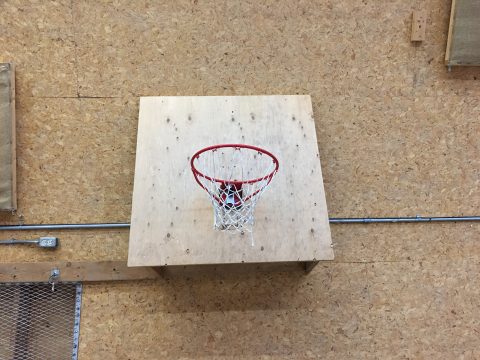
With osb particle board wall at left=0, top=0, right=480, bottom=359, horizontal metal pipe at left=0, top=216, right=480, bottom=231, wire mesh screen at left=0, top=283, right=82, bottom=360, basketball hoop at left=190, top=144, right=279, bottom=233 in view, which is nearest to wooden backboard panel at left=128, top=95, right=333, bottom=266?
basketball hoop at left=190, top=144, right=279, bottom=233

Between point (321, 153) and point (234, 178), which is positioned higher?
point (321, 153)

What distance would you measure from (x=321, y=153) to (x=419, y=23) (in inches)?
39.6

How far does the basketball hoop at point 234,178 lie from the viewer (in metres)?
1.74

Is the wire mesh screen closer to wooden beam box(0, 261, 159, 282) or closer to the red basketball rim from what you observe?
wooden beam box(0, 261, 159, 282)

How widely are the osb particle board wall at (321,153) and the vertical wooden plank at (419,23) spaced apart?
5 cm

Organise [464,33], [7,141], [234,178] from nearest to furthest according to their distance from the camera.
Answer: [234,178] → [7,141] → [464,33]

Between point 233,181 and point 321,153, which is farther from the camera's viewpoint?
point 321,153

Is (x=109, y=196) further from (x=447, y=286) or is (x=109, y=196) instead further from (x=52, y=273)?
(x=447, y=286)

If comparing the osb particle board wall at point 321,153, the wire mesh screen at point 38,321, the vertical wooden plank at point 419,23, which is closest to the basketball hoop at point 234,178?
the osb particle board wall at point 321,153

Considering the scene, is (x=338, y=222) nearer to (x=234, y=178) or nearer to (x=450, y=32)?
(x=234, y=178)

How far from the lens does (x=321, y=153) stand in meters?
2.23

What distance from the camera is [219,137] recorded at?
1941 millimetres

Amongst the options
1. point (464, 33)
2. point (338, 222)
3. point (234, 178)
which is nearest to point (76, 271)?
point (234, 178)

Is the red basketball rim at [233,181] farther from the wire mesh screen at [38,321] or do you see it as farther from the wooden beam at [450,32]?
the wooden beam at [450,32]
